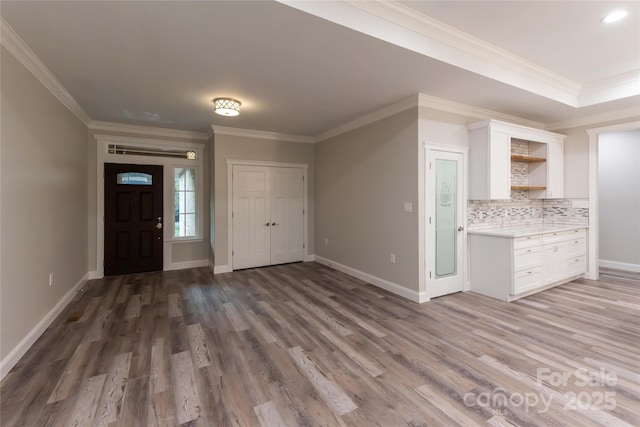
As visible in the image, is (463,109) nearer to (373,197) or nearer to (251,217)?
(373,197)

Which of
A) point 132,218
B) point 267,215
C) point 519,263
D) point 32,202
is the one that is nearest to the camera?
point 32,202

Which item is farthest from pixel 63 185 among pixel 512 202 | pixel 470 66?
pixel 512 202

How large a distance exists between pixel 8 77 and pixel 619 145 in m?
8.71

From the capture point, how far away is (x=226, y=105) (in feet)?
12.3

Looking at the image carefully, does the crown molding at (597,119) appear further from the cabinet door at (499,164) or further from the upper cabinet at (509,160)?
the cabinet door at (499,164)

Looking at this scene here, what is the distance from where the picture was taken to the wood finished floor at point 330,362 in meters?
1.82

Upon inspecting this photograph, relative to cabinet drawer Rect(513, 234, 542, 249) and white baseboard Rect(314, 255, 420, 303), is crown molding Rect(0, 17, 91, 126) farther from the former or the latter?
cabinet drawer Rect(513, 234, 542, 249)

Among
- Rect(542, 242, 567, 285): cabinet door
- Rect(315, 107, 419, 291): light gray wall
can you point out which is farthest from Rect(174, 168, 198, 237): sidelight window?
Rect(542, 242, 567, 285): cabinet door

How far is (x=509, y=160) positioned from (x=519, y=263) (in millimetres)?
1465

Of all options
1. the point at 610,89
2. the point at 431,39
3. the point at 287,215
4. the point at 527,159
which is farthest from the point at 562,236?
the point at 287,215

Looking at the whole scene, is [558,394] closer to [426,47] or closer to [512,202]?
[426,47]

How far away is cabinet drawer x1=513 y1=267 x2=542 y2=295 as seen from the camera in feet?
12.1

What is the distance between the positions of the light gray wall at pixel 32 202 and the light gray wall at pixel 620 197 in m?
8.62

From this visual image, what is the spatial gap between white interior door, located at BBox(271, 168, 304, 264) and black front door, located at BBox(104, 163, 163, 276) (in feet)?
6.95
